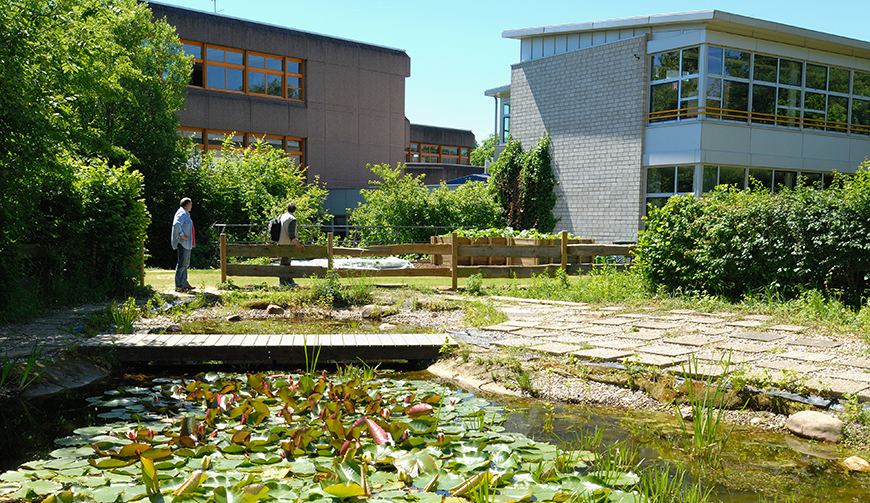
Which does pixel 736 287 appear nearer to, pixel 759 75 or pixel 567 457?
pixel 567 457

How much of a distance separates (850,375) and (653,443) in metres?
1.93

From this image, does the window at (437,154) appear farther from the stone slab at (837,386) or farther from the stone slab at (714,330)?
the stone slab at (837,386)

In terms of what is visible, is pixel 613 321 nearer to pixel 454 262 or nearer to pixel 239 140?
pixel 454 262

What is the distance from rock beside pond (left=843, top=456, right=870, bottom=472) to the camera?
3674mm

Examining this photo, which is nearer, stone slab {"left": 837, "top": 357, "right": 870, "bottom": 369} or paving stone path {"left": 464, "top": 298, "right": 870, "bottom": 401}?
paving stone path {"left": 464, "top": 298, "right": 870, "bottom": 401}

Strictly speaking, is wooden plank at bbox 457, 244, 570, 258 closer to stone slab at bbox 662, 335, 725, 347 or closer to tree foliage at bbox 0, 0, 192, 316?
tree foliage at bbox 0, 0, 192, 316

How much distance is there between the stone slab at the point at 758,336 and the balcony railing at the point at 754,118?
456 inches

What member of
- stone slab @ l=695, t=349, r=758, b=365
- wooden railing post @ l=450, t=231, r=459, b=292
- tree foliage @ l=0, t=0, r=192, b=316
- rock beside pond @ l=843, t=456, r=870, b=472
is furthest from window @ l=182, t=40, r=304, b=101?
rock beside pond @ l=843, t=456, r=870, b=472

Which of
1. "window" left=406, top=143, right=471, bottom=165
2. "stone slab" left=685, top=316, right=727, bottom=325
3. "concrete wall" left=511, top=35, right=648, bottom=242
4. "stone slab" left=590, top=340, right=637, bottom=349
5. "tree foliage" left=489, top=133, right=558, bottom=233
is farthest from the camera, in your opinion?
"window" left=406, top=143, right=471, bottom=165

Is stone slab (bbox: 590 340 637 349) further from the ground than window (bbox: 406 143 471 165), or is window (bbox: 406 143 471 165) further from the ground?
window (bbox: 406 143 471 165)

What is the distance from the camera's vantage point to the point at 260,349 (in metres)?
6.44

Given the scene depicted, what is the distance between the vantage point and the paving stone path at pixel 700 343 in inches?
198

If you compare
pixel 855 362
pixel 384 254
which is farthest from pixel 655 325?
pixel 384 254

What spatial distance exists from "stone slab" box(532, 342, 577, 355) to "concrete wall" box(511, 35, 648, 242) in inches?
503
